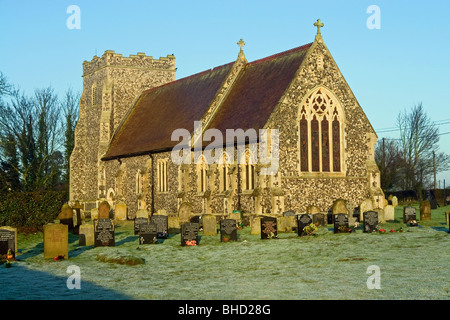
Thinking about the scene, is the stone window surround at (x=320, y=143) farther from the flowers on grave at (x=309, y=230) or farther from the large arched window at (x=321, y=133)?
the flowers on grave at (x=309, y=230)

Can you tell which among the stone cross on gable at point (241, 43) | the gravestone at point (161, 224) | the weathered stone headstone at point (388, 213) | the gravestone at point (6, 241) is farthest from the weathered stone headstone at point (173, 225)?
the stone cross on gable at point (241, 43)

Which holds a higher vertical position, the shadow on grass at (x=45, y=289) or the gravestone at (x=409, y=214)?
the gravestone at (x=409, y=214)

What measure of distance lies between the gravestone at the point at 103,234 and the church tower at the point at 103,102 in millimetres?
22641

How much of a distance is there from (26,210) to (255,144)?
10826mm

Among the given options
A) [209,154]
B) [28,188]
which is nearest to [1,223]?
[209,154]

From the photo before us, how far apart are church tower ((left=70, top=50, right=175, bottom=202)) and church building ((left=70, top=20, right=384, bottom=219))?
6.63ft

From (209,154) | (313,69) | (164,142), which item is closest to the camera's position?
(313,69)

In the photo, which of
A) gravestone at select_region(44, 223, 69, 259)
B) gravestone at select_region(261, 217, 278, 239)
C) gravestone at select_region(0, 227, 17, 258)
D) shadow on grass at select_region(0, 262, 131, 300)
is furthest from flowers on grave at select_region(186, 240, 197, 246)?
shadow on grass at select_region(0, 262, 131, 300)

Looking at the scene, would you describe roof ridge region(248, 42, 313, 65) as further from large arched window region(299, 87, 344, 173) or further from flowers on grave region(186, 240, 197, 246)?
flowers on grave region(186, 240, 197, 246)

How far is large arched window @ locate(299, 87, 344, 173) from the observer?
31391mm

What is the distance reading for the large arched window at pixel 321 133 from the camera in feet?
103

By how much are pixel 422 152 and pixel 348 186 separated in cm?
3519
